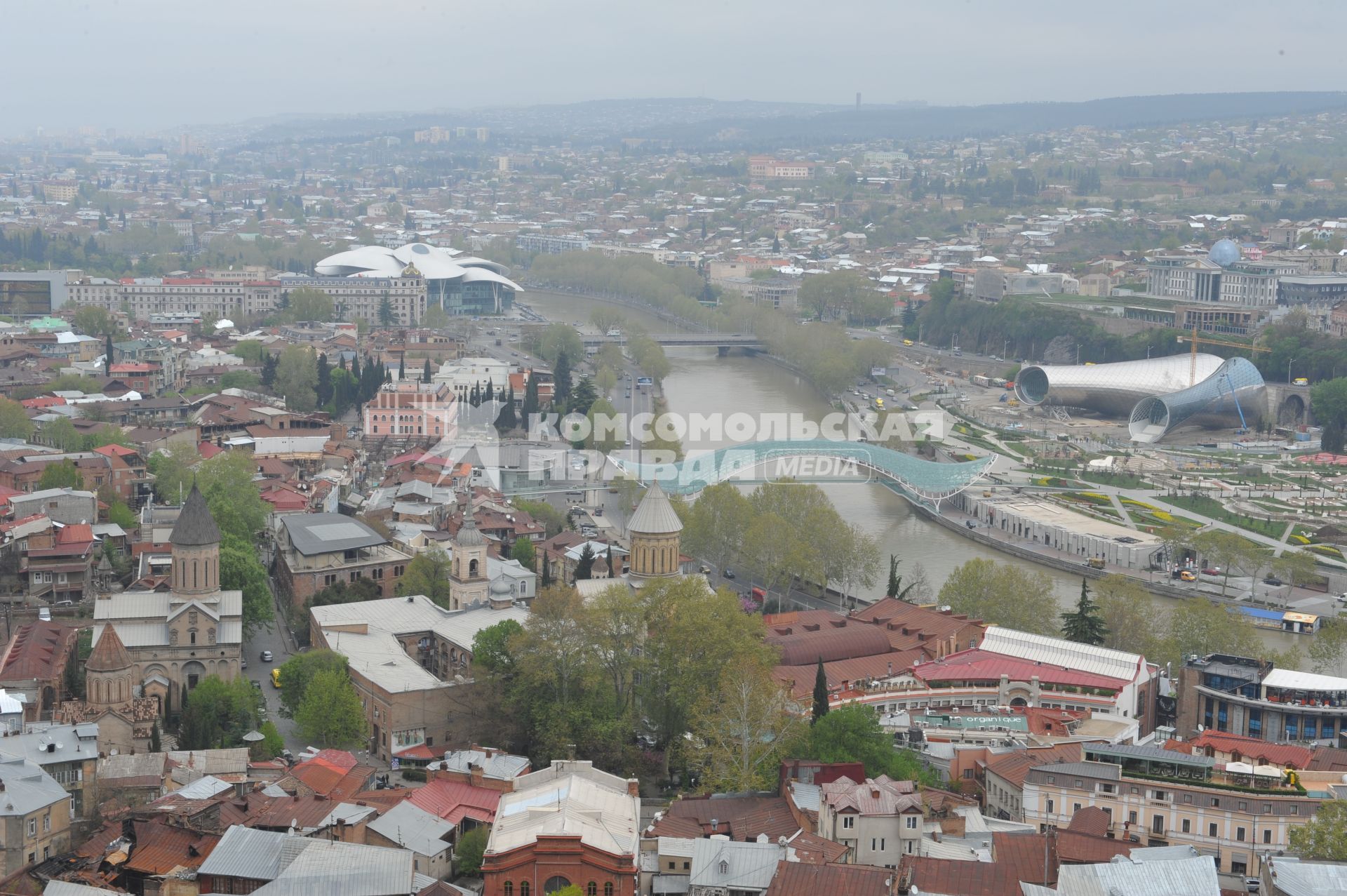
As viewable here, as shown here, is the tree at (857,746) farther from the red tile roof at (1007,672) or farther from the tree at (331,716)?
the tree at (331,716)

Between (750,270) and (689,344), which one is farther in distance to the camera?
(750,270)

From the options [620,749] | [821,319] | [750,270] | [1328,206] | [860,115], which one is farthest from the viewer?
[860,115]

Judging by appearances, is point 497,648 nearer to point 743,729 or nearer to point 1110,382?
point 743,729

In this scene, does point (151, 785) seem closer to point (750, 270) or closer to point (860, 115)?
Answer: point (750, 270)

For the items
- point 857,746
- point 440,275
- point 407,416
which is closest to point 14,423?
point 407,416

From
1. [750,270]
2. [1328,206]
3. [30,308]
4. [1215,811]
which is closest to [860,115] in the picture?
[1328,206]

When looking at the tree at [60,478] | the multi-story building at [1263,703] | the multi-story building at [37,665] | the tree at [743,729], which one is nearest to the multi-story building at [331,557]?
the multi-story building at [37,665]

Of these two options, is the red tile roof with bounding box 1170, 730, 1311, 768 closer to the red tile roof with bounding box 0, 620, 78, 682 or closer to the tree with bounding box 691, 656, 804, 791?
the tree with bounding box 691, 656, 804, 791

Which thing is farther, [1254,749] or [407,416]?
[407,416]
